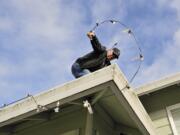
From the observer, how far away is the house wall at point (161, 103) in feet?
18.9

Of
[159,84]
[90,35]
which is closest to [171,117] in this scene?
[159,84]

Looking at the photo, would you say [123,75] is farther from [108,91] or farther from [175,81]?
[175,81]

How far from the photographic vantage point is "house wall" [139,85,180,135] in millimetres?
5750

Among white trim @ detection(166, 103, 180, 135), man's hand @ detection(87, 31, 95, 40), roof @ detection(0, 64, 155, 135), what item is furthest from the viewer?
white trim @ detection(166, 103, 180, 135)

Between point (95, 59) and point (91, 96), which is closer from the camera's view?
point (91, 96)

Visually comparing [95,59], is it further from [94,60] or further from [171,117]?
[171,117]

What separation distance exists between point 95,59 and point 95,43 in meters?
0.33

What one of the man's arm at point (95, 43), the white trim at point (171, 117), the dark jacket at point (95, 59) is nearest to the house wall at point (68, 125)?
the white trim at point (171, 117)

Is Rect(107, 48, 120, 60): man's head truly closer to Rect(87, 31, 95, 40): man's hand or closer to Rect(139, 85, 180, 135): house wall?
Rect(87, 31, 95, 40): man's hand

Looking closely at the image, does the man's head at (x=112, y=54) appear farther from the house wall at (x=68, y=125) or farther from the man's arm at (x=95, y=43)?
the house wall at (x=68, y=125)

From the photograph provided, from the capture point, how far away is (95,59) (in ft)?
18.7

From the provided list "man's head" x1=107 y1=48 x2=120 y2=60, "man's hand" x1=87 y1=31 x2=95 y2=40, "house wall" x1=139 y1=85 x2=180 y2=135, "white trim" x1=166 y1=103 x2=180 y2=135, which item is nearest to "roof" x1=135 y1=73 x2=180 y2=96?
"house wall" x1=139 y1=85 x2=180 y2=135

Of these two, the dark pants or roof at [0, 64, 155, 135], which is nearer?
roof at [0, 64, 155, 135]

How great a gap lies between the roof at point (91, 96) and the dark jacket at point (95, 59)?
86 centimetres
